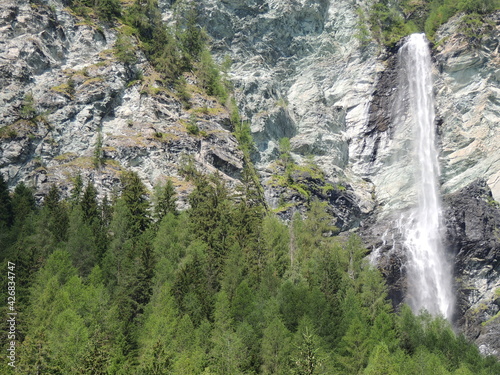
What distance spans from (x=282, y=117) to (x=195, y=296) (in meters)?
56.1

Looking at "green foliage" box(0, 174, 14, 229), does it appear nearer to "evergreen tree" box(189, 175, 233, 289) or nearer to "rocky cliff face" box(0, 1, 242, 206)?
"rocky cliff face" box(0, 1, 242, 206)

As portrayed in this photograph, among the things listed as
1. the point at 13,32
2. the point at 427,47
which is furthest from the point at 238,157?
the point at 427,47

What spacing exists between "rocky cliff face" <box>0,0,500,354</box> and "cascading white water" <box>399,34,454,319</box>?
5.39 feet

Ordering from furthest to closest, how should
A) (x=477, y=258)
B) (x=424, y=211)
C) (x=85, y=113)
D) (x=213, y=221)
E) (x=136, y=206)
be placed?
1. (x=424, y=211)
2. (x=85, y=113)
3. (x=477, y=258)
4. (x=136, y=206)
5. (x=213, y=221)

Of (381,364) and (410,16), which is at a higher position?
(410,16)

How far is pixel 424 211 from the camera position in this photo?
74.8 m

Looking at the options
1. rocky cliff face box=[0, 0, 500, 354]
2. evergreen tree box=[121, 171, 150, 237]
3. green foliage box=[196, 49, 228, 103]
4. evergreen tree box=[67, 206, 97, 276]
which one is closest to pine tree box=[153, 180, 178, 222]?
evergreen tree box=[121, 171, 150, 237]

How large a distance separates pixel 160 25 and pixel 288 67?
27256 millimetres

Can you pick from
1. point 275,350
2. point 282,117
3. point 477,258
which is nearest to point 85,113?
point 282,117

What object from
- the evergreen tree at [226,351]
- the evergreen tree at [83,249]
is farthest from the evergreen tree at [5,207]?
the evergreen tree at [226,351]

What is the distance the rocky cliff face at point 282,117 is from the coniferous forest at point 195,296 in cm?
1007

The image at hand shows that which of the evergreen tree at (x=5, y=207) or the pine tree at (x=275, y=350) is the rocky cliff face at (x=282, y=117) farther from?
the pine tree at (x=275, y=350)

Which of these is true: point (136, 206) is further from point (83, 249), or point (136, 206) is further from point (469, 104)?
point (469, 104)

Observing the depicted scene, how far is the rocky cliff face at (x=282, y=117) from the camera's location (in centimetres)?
6650
